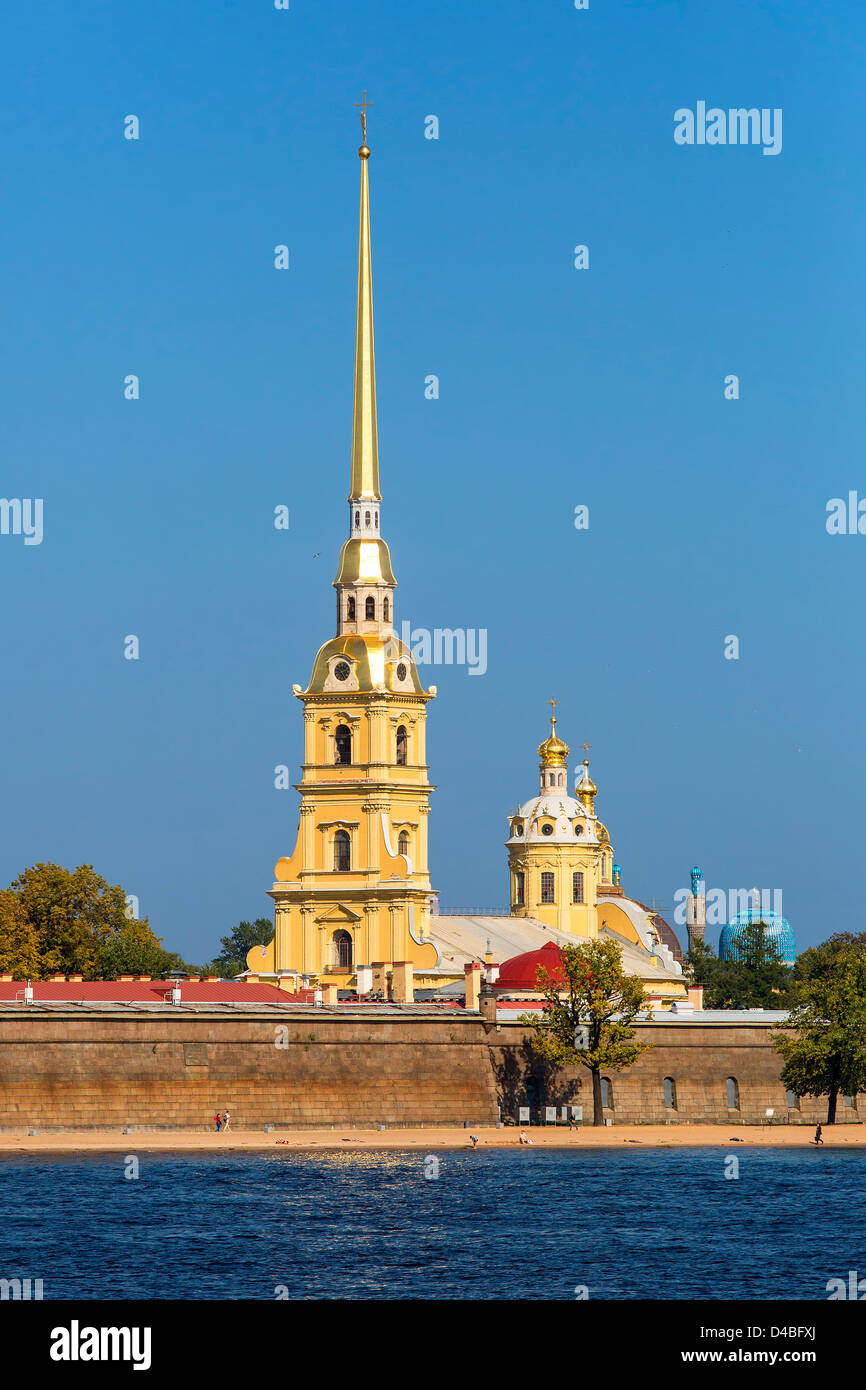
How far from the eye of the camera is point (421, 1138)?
8462 cm

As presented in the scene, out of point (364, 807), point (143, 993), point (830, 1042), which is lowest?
point (830, 1042)

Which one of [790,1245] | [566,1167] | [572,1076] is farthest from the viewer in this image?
[572,1076]

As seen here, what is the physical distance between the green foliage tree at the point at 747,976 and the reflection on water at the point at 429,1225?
196 feet

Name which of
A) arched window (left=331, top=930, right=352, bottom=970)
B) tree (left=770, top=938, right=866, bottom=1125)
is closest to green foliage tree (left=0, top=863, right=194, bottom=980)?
arched window (left=331, top=930, right=352, bottom=970)

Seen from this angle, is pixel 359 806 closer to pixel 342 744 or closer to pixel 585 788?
pixel 342 744

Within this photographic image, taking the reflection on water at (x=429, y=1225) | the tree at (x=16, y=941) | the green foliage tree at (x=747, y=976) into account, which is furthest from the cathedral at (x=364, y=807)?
the reflection on water at (x=429, y=1225)

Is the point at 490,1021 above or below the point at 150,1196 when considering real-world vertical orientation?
above

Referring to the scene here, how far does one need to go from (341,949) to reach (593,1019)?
2595 cm

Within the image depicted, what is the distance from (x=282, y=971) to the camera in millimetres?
115750

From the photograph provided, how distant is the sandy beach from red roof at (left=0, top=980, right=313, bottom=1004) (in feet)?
19.8

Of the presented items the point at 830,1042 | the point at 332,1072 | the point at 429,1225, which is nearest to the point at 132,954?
the point at 332,1072
